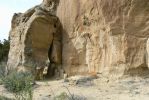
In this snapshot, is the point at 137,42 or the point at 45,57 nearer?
the point at 137,42

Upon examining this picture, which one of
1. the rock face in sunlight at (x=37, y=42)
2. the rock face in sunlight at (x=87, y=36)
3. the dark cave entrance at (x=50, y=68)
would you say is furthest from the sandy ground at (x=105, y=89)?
the dark cave entrance at (x=50, y=68)

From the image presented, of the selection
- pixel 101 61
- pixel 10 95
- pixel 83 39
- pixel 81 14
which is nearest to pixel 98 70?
pixel 101 61

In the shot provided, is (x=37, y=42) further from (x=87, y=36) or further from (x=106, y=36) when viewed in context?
(x=106, y=36)

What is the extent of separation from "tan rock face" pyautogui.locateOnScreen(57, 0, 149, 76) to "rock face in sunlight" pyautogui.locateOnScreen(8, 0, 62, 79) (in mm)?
485

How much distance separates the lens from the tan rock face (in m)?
10.8

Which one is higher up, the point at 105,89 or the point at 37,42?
the point at 37,42

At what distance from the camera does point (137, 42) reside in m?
10.8

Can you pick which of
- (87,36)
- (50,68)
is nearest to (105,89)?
(87,36)

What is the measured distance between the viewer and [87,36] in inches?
500

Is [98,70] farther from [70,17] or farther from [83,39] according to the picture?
[70,17]

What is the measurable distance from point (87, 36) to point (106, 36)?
1.22 m

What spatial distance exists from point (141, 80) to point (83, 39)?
330 centimetres

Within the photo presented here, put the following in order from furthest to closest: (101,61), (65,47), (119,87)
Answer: (65,47) < (101,61) < (119,87)

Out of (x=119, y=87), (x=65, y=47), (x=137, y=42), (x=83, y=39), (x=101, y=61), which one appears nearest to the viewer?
(x=119, y=87)
